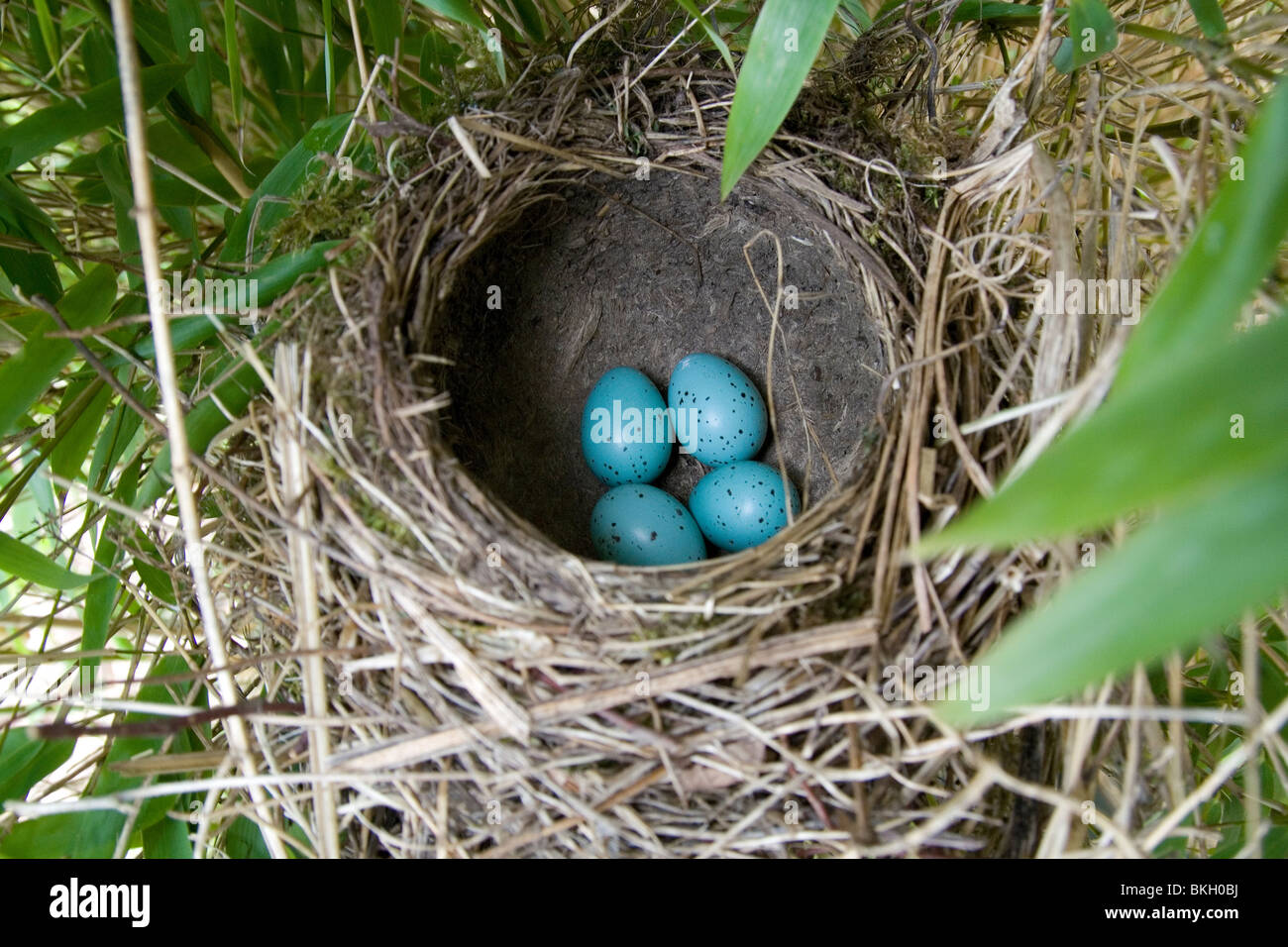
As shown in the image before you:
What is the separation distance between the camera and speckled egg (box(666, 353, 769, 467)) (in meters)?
1.26

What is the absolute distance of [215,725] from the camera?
1.03 metres

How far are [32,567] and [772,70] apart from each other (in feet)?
2.99

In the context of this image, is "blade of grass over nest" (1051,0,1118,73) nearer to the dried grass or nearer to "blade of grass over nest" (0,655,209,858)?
the dried grass

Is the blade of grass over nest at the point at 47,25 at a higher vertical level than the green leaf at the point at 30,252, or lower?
higher

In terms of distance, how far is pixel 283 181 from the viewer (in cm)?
104

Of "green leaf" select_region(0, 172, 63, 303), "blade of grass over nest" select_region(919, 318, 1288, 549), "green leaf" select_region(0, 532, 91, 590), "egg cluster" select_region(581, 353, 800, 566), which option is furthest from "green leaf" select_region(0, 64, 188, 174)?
"blade of grass over nest" select_region(919, 318, 1288, 549)

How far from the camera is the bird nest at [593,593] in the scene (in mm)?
775

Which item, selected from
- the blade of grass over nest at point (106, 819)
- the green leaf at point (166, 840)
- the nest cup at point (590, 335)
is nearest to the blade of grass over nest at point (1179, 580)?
the nest cup at point (590, 335)

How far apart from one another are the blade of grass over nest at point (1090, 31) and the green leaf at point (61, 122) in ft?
3.24

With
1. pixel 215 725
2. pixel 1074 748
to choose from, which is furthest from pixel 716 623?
pixel 215 725

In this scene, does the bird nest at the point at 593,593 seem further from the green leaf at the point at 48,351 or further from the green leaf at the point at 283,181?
the green leaf at the point at 48,351

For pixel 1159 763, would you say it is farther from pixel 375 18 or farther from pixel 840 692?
pixel 375 18

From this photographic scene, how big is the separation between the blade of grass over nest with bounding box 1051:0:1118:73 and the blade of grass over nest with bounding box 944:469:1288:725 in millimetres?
665
